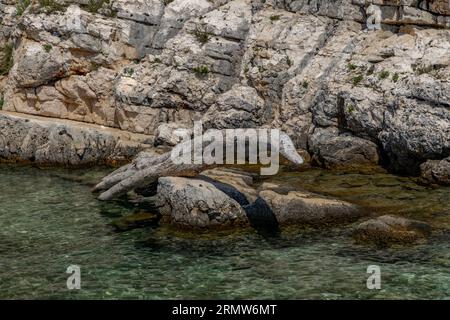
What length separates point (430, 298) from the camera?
16094 millimetres

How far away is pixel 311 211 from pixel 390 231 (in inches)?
135

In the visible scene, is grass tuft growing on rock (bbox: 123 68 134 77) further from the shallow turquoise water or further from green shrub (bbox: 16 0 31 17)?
the shallow turquoise water

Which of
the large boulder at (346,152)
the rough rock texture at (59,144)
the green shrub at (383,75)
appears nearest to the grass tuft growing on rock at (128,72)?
the rough rock texture at (59,144)

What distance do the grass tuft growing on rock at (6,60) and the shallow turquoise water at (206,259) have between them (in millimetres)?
20857

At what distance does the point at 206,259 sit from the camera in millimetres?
19422

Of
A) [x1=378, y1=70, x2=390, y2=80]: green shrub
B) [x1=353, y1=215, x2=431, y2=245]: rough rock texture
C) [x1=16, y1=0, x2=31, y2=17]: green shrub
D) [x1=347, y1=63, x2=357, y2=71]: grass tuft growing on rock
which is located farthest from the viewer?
[x1=16, y1=0, x2=31, y2=17]: green shrub

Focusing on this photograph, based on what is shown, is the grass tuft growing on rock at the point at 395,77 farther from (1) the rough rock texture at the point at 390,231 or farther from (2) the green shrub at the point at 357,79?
(1) the rough rock texture at the point at 390,231

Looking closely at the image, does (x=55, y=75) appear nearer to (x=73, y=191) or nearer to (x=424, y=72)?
Result: (x=73, y=191)

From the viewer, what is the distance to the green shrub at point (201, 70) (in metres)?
38.6

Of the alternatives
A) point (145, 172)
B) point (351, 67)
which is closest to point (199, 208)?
point (145, 172)

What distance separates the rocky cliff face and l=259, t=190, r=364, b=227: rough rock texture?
8.36 metres

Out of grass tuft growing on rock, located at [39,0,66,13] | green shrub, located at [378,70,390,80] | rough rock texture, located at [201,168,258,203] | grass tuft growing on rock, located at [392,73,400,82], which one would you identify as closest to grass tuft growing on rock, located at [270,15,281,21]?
green shrub, located at [378,70,390,80]

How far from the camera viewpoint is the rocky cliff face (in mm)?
32344

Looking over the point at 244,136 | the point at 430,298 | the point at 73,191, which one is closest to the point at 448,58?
the point at 244,136
